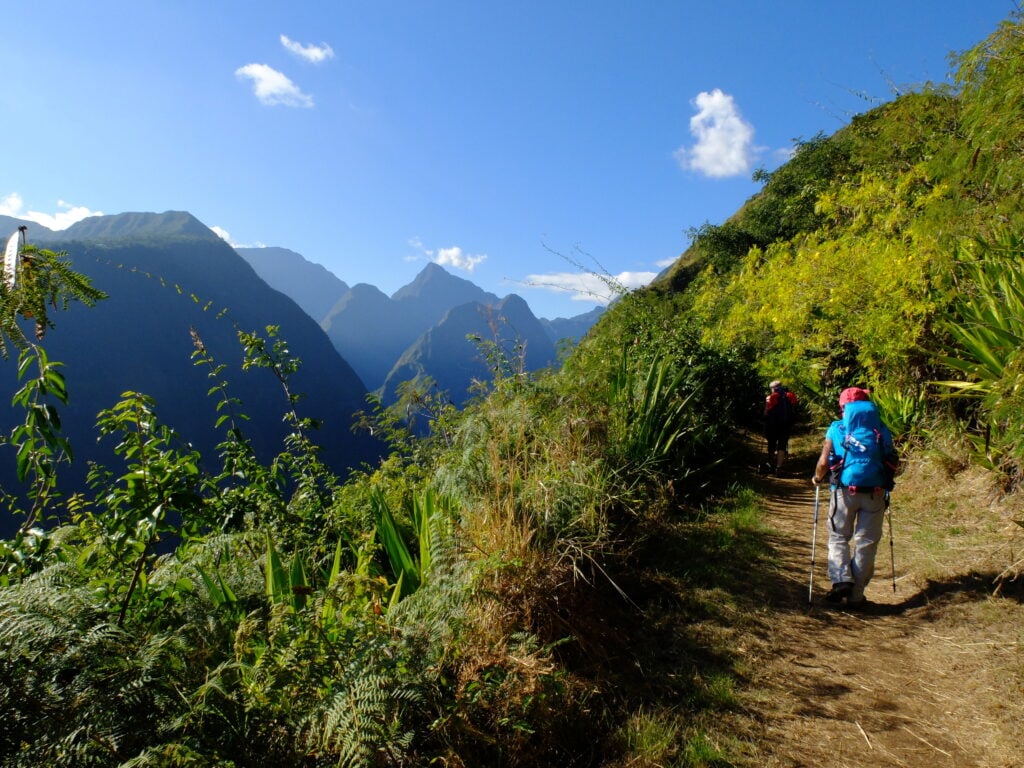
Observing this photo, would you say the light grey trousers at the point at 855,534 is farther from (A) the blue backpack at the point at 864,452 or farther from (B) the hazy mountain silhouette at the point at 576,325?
(B) the hazy mountain silhouette at the point at 576,325

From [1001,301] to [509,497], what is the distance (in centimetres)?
477

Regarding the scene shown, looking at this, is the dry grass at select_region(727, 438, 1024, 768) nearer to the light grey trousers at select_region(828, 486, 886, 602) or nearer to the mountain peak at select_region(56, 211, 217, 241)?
the light grey trousers at select_region(828, 486, 886, 602)

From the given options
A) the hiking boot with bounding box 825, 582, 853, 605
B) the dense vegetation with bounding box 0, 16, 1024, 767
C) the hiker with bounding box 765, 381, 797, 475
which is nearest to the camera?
the dense vegetation with bounding box 0, 16, 1024, 767

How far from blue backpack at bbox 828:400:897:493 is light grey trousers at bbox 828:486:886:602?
0.32 feet

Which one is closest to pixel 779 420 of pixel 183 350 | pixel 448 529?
pixel 448 529

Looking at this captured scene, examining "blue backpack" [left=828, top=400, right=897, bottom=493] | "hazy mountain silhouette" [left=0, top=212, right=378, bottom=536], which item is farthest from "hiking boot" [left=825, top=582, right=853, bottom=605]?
"hazy mountain silhouette" [left=0, top=212, right=378, bottom=536]

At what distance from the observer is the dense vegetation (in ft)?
5.75

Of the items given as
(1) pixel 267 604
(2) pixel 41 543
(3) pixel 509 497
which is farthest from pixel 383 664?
(2) pixel 41 543

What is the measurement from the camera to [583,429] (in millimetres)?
4832

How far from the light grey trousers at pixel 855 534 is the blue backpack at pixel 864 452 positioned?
0.10m

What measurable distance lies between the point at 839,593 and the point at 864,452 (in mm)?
1043

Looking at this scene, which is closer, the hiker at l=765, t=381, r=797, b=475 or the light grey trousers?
the light grey trousers

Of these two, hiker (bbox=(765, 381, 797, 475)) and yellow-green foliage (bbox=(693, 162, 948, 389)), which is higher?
yellow-green foliage (bbox=(693, 162, 948, 389))

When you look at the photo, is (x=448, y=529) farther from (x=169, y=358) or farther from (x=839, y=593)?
(x=169, y=358)
